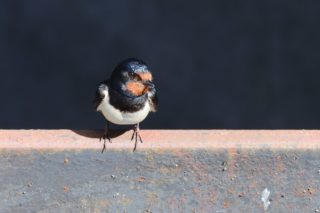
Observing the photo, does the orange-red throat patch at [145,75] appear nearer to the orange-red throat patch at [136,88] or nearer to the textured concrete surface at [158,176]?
the orange-red throat patch at [136,88]

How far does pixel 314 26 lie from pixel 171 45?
32.7 inches

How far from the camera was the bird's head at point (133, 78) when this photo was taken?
12.1 feet

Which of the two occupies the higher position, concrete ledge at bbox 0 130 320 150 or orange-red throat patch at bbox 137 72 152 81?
orange-red throat patch at bbox 137 72 152 81

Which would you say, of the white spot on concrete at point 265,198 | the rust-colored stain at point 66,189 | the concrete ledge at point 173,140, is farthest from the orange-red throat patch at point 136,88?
the white spot on concrete at point 265,198

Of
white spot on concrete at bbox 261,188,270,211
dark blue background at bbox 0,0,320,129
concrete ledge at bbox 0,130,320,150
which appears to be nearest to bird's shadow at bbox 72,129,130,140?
concrete ledge at bbox 0,130,320,150

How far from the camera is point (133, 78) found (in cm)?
371

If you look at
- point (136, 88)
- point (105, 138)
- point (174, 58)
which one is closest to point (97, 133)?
point (105, 138)

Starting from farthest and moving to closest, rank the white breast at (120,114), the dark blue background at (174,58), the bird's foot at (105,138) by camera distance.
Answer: the dark blue background at (174,58), the white breast at (120,114), the bird's foot at (105,138)

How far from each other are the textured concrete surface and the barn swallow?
0.09 meters

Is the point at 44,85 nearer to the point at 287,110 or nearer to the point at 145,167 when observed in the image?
the point at 287,110

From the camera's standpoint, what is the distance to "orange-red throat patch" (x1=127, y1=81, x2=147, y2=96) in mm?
3732

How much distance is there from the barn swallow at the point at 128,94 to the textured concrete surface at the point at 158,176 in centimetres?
9

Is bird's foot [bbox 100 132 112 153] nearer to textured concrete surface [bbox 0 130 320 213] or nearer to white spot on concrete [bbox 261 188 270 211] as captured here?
textured concrete surface [bbox 0 130 320 213]

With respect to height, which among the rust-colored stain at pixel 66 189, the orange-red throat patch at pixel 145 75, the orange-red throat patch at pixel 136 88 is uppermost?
the orange-red throat patch at pixel 145 75
